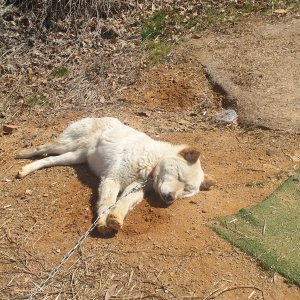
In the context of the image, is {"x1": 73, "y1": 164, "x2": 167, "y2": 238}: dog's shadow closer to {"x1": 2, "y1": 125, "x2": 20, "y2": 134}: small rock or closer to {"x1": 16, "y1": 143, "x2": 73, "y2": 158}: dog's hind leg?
{"x1": 16, "y1": 143, "x2": 73, "y2": 158}: dog's hind leg

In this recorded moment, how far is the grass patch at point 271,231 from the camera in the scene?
14.5ft

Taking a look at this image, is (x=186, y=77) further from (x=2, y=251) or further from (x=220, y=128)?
(x=2, y=251)

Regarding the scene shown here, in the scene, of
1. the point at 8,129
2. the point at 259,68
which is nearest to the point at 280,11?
the point at 259,68

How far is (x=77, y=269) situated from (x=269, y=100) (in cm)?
417

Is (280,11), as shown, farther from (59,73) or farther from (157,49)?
(59,73)

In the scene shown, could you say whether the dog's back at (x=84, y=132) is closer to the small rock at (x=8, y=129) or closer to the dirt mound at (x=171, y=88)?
the small rock at (x=8, y=129)

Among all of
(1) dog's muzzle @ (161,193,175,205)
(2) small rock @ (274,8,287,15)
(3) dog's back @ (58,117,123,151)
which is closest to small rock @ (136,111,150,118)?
(3) dog's back @ (58,117,123,151)

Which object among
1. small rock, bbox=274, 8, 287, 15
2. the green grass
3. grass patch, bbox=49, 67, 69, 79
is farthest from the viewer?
small rock, bbox=274, 8, 287, 15

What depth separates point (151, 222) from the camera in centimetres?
498

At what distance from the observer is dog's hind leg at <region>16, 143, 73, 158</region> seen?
6344 millimetres

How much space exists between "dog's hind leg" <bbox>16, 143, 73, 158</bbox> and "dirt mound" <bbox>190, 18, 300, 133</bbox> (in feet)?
8.51

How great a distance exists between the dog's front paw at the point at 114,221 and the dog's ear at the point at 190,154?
1051 millimetres

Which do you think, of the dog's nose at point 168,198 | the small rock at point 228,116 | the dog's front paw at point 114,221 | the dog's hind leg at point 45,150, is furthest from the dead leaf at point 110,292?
the small rock at point 228,116

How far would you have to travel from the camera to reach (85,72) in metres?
8.55
